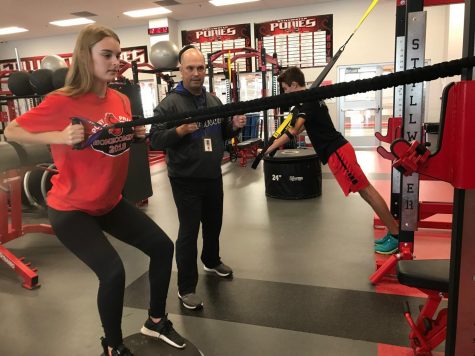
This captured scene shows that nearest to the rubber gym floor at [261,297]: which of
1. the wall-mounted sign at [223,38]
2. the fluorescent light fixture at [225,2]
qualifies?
the fluorescent light fixture at [225,2]

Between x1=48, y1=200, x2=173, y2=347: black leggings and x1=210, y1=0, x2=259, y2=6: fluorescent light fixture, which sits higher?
x1=210, y1=0, x2=259, y2=6: fluorescent light fixture

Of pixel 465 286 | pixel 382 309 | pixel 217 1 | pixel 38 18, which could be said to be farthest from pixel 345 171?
pixel 38 18

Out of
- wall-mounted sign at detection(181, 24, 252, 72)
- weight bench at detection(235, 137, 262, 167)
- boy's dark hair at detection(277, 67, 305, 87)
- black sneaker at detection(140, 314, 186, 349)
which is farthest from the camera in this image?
wall-mounted sign at detection(181, 24, 252, 72)

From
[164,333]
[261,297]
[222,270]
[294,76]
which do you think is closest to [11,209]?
[222,270]

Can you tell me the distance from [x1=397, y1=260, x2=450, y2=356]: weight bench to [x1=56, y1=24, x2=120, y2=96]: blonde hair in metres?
1.48

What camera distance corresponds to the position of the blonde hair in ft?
5.21

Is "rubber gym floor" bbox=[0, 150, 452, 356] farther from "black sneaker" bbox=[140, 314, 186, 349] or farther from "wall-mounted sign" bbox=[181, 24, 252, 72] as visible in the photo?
"wall-mounted sign" bbox=[181, 24, 252, 72]

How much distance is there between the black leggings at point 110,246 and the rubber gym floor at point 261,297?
52 centimetres

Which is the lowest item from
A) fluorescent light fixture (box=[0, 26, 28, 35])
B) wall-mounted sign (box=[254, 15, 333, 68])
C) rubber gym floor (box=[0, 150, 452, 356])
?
rubber gym floor (box=[0, 150, 452, 356])

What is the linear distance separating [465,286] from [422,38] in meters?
1.72

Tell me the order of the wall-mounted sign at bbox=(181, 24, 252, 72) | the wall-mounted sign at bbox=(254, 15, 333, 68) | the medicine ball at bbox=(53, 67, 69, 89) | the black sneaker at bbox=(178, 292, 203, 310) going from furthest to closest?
the wall-mounted sign at bbox=(181, 24, 252, 72), the wall-mounted sign at bbox=(254, 15, 333, 68), the medicine ball at bbox=(53, 67, 69, 89), the black sneaker at bbox=(178, 292, 203, 310)

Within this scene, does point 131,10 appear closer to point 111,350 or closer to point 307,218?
point 307,218

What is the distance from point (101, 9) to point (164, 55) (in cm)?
343

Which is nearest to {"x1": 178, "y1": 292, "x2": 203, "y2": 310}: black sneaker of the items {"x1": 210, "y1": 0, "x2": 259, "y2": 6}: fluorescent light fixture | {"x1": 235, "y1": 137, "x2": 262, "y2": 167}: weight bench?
{"x1": 235, "y1": 137, "x2": 262, "y2": 167}: weight bench
